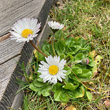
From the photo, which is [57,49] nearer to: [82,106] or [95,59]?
[95,59]

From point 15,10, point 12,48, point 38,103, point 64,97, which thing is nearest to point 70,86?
point 64,97

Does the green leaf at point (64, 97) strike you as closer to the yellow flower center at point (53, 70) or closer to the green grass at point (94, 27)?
the green grass at point (94, 27)

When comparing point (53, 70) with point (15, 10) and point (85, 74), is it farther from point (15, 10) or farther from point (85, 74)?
point (15, 10)

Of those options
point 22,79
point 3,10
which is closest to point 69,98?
point 22,79

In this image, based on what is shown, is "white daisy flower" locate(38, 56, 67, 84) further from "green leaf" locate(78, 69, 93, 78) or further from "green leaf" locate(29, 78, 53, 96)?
"green leaf" locate(78, 69, 93, 78)

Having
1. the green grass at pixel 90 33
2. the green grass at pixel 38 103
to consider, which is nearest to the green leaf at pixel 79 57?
the green grass at pixel 90 33

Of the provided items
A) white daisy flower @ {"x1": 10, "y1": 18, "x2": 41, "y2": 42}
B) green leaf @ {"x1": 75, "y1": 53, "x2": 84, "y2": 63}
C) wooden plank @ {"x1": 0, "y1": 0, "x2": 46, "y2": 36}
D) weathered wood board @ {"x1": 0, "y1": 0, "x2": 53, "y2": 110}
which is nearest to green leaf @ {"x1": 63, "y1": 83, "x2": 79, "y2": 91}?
green leaf @ {"x1": 75, "y1": 53, "x2": 84, "y2": 63}

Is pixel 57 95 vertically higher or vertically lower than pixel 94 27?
lower

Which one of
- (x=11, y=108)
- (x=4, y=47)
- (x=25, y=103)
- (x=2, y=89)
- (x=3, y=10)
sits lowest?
(x=25, y=103)

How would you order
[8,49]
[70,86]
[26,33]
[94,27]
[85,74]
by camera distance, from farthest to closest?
[94,27] → [85,74] → [70,86] → [8,49] → [26,33]
